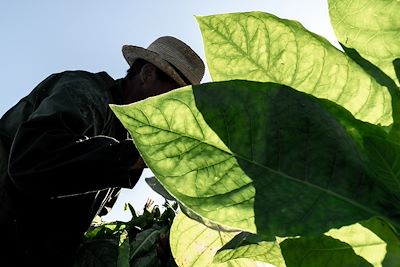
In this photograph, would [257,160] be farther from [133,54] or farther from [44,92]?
[133,54]

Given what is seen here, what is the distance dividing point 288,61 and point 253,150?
0.10m

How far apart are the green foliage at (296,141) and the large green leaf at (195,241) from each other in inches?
11.3

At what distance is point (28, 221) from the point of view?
8.34 ft

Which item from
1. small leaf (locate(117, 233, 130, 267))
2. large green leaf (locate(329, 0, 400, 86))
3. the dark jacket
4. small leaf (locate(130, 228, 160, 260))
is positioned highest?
large green leaf (locate(329, 0, 400, 86))

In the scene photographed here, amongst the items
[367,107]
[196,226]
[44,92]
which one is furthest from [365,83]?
[44,92]

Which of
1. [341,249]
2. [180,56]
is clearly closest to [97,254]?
[180,56]

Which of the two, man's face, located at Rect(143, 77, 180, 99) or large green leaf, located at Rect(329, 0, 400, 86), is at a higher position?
Result: large green leaf, located at Rect(329, 0, 400, 86)

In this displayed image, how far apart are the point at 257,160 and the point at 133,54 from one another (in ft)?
A: 9.23

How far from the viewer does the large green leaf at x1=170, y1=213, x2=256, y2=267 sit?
81 centimetres

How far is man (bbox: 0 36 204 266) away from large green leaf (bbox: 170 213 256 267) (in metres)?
1.42

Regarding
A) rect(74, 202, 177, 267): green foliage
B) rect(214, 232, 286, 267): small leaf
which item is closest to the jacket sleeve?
rect(74, 202, 177, 267): green foliage

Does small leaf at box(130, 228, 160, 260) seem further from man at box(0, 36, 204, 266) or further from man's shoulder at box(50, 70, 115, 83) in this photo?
man's shoulder at box(50, 70, 115, 83)

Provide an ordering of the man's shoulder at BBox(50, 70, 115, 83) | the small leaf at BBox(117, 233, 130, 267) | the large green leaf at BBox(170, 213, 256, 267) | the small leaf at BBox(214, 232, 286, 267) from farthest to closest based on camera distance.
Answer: the small leaf at BBox(117, 233, 130, 267) → the man's shoulder at BBox(50, 70, 115, 83) → the large green leaf at BBox(170, 213, 256, 267) → the small leaf at BBox(214, 232, 286, 267)

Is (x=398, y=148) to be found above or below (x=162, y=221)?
above
